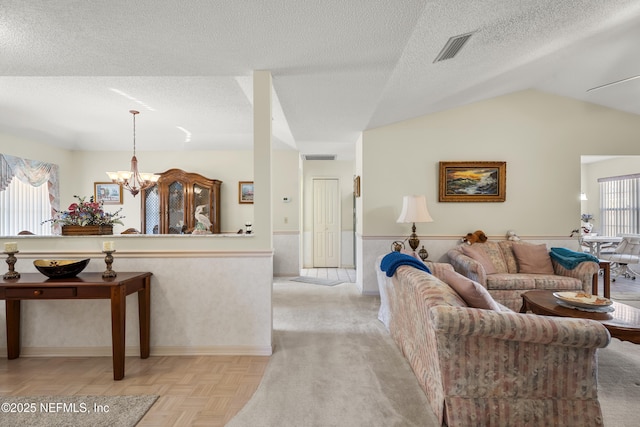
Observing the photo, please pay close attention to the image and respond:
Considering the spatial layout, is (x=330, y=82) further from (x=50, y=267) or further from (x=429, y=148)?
(x=50, y=267)

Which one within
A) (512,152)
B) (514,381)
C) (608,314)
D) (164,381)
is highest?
(512,152)

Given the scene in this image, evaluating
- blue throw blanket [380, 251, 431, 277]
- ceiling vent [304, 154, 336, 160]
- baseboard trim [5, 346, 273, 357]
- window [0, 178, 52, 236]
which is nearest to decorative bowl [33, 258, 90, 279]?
baseboard trim [5, 346, 273, 357]

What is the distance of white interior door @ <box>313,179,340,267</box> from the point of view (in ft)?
24.7

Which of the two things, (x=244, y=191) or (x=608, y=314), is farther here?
(x=244, y=191)

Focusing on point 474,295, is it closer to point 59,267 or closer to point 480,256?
point 480,256

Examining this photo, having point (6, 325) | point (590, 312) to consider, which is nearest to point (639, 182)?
point (590, 312)

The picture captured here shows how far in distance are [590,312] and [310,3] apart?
2930 millimetres

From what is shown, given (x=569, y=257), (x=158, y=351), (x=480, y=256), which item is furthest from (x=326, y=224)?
(x=158, y=351)

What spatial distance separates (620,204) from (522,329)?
25.2ft

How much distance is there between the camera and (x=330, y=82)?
3.24 meters

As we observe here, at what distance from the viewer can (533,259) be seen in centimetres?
433

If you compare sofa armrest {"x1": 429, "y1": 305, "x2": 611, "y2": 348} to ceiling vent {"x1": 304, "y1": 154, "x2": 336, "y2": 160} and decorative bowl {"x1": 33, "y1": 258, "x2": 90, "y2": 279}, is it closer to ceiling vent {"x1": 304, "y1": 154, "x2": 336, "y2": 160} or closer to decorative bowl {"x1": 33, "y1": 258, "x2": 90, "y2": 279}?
decorative bowl {"x1": 33, "y1": 258, "x2": 90, "y2": 279}

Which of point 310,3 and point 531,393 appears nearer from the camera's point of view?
point 531,393

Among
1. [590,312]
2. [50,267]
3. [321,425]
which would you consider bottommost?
[321,425]
